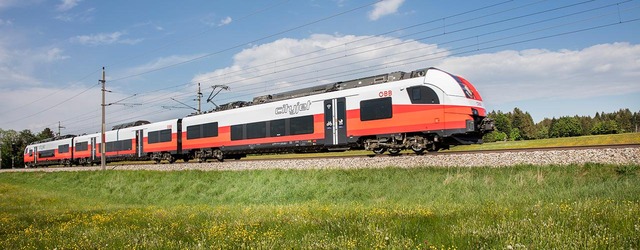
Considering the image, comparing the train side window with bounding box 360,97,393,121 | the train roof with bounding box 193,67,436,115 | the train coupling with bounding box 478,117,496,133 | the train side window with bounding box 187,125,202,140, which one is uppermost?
the train roof with bounding box 193,67,436,115

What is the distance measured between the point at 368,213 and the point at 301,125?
1528 cm

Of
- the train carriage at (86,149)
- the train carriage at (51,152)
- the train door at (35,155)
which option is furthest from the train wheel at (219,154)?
the train door at (35,155)

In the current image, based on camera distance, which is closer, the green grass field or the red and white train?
the green grass field

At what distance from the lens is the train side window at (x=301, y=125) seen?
2375 cm

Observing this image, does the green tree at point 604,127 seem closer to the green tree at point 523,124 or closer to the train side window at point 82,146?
the green tree at point 523,124

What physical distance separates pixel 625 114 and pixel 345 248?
649 feet

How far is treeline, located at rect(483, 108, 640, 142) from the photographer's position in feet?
465

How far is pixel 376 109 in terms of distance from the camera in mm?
20859

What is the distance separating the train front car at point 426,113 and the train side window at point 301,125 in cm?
373

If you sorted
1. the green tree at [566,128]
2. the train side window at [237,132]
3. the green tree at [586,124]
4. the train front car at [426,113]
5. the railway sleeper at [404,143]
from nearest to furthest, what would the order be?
the train front car at [426,113]
the railway sleeper at [404,143]
the train side window at [237,132]
the green tree at [566,128]
the green tree at [586,124]

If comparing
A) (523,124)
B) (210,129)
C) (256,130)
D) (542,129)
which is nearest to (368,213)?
(256,130)

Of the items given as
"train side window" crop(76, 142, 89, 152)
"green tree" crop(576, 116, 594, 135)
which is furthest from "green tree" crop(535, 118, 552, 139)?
"train side window" crop(76, 142, 89, 152)

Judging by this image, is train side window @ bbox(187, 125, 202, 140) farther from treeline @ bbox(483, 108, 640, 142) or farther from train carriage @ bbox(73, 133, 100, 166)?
treeline @ bbox(483, 108, 640, 142)

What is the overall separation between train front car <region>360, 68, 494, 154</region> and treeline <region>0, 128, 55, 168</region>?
409ft
